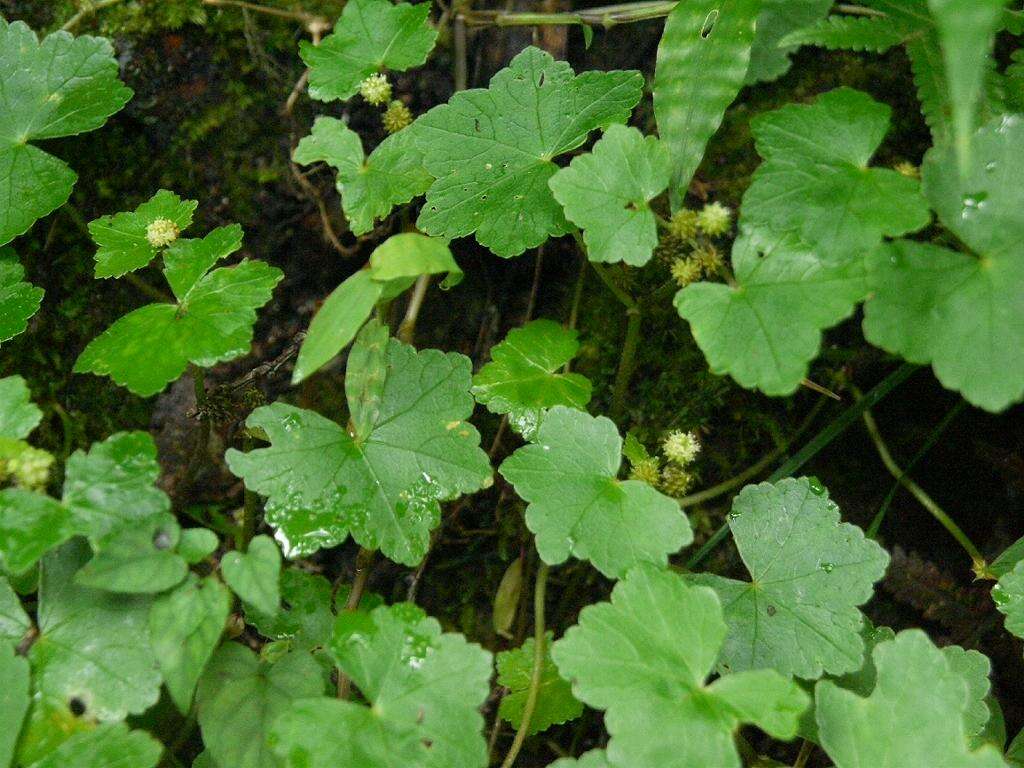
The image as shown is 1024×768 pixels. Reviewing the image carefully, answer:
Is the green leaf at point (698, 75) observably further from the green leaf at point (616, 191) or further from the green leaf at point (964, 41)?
the green leaf at point (964, 41)

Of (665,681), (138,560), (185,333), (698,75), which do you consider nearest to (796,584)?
(665,681)

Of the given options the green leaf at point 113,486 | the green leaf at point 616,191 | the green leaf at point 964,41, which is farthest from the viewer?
the green leaf at point 616,191

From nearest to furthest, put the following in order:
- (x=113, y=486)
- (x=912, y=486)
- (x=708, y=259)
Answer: (x=113, y=486), (x=708, y=259), (x=912, y=486)

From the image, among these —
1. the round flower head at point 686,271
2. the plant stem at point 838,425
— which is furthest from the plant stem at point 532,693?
the round flower head at point 686,271

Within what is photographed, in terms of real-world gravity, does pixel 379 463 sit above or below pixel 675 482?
above

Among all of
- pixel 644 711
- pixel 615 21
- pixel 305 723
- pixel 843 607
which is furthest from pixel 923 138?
pixel 305 723

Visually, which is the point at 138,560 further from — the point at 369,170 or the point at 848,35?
the point at 848,35

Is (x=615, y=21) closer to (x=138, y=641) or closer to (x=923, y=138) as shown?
(x=923, y=138)

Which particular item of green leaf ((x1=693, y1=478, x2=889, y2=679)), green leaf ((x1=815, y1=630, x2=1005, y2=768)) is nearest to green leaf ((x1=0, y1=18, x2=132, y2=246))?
green leaf ((x1=693, y1=478, x2=889, y2=679))
